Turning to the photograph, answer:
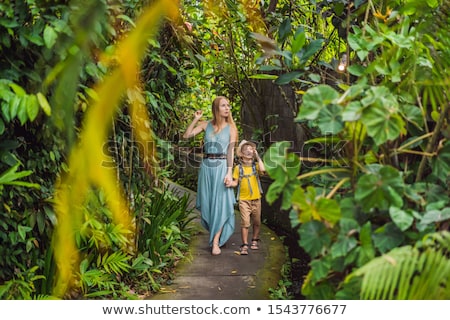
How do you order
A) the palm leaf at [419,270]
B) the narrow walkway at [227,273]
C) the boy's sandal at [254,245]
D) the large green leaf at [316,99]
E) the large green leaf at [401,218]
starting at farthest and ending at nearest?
the boy's sandal at [254,245] → the narrow walkway at [227,273] → the large green leaf at [316,99] → the large green leaf at [401,218] → the palm leaf at [419,270]

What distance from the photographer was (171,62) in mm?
5121

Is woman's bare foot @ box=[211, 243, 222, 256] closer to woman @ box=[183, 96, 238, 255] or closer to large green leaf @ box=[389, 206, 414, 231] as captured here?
woman @ box=[183, 96, 238, 255]

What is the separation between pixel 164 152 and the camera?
4.94 m

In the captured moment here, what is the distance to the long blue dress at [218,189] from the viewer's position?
5844mm

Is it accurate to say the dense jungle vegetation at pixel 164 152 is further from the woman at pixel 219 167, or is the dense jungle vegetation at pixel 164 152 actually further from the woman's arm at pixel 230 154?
the woman's arm at pixel 230 154

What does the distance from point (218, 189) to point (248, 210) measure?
1.22 ft

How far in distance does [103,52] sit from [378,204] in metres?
2.13

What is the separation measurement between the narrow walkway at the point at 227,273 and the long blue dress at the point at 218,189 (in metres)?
0.26

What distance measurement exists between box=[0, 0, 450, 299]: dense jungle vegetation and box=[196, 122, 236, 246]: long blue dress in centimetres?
40

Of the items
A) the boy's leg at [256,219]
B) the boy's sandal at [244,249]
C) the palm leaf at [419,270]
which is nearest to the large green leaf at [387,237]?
the palm leaf at [419,270]

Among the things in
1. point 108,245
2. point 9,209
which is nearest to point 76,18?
point 9,209

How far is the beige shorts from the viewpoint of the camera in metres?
5.80

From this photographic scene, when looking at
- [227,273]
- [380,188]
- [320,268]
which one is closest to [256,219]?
[227,273]

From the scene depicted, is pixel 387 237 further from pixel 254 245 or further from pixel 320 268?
pixel 254 245
